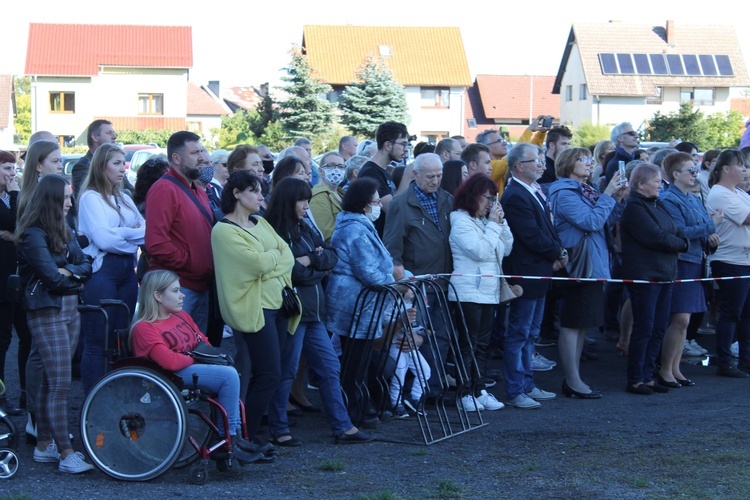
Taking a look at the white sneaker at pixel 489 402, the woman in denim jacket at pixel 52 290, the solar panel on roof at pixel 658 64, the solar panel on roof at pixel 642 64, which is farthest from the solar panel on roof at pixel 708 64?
the woman in denim jacket at pixel 52 290

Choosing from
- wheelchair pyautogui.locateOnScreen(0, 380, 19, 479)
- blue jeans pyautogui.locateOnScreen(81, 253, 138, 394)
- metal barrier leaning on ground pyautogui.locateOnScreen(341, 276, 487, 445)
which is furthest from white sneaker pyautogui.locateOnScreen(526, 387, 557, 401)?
wheelchair pyautogui.locateOnScreen(0, 380, 19, 479)

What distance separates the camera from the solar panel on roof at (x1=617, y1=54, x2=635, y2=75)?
205ft

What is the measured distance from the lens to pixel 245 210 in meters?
6.59

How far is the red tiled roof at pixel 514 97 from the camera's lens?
80.8 metres

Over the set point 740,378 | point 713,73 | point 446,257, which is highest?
point 713,73

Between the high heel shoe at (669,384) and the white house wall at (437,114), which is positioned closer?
the high heel shoe at (669,384)

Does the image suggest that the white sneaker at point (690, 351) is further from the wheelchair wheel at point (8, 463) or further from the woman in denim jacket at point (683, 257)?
the wheelchair wheel at point (8, 463)

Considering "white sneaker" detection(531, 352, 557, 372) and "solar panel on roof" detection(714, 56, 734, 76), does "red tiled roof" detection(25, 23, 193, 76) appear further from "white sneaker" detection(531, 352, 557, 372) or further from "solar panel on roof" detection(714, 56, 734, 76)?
"white sneaker" detection(531, 352, 557, 372)

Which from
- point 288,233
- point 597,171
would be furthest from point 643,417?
point 597,171

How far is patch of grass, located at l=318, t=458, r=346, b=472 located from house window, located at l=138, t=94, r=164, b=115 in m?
54.5

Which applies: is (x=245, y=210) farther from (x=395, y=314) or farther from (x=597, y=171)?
(x=597, y=171)

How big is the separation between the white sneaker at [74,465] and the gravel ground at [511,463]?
2.0 inches

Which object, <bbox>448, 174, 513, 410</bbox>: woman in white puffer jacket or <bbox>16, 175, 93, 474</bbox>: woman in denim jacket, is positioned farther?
<bbox>448, 174, 513, 410</bbox>: woman in white puffer jacket

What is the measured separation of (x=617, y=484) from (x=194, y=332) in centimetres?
293
